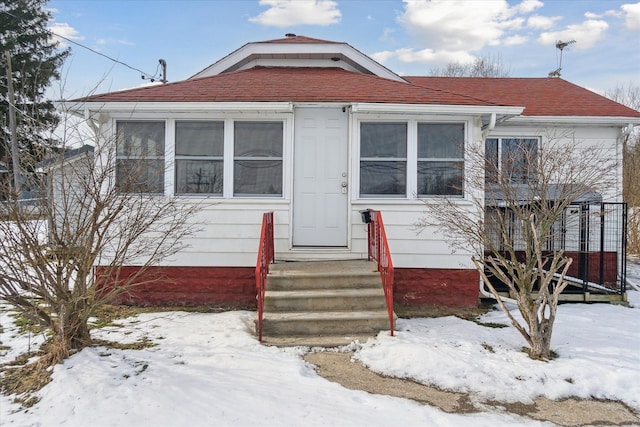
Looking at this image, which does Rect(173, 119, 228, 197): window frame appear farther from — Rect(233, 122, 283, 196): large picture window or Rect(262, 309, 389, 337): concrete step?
Rect(262, 309, 389, 337): concrete step

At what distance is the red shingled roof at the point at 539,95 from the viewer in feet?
26.3

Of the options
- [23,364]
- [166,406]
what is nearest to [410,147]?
[166,406]

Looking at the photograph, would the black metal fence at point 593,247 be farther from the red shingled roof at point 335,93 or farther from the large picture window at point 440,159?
the red shingled roof at point 335,93

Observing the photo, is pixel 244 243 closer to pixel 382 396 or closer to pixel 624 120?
pixel 382 396

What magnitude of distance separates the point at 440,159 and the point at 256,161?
2.86 meters

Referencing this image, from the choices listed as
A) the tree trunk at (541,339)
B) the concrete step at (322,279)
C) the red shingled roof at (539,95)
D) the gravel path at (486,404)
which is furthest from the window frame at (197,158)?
the red shingled roof at (539,95)

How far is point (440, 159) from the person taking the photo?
6.35m

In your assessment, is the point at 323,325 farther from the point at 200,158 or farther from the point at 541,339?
the point at 200,158

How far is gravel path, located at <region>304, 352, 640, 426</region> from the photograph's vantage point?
3.30 metres

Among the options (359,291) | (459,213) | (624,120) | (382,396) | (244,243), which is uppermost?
(624,120)

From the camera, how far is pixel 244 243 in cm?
627

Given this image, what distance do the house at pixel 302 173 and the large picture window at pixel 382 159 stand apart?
16 millimetres

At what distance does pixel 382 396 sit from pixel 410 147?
3902mm

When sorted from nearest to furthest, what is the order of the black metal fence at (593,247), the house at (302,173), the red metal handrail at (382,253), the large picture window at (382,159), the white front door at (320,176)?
the red metal handrail at (382,253)
the house at (302,173)
the large picture window at (382,159)
the white front door at (320,176)
the black metal fence at (593,247)
